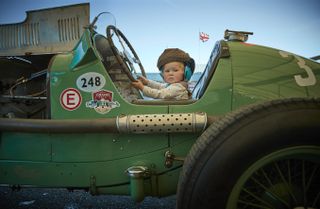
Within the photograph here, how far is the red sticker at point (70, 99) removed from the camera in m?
1.41

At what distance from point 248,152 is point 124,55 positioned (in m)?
1.40

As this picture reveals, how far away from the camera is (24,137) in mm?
1432

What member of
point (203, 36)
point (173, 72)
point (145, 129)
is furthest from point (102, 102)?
point (203, 36)

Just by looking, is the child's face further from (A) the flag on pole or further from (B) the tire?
(A) the flag on pole

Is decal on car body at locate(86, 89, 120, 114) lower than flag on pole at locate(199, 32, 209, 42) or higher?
lower

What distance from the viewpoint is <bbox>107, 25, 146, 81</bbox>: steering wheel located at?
1.63 meters

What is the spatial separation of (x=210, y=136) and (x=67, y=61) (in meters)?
0.98

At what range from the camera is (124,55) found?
204 cm

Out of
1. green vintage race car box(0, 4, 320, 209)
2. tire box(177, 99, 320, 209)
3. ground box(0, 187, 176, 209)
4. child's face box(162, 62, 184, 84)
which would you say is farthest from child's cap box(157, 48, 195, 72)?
ground box(0, 187, 176, 209)

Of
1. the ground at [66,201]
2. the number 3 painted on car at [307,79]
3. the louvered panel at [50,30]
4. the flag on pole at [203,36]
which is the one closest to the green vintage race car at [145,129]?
the number 3 painted on car at [307,79]

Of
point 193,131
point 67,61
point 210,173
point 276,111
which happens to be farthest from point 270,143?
point 67,61

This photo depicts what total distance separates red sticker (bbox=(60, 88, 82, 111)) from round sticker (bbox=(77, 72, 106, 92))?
44 millimetres

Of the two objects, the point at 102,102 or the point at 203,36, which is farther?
the point at 203,36

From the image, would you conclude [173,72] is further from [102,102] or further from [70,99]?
[70,99]
